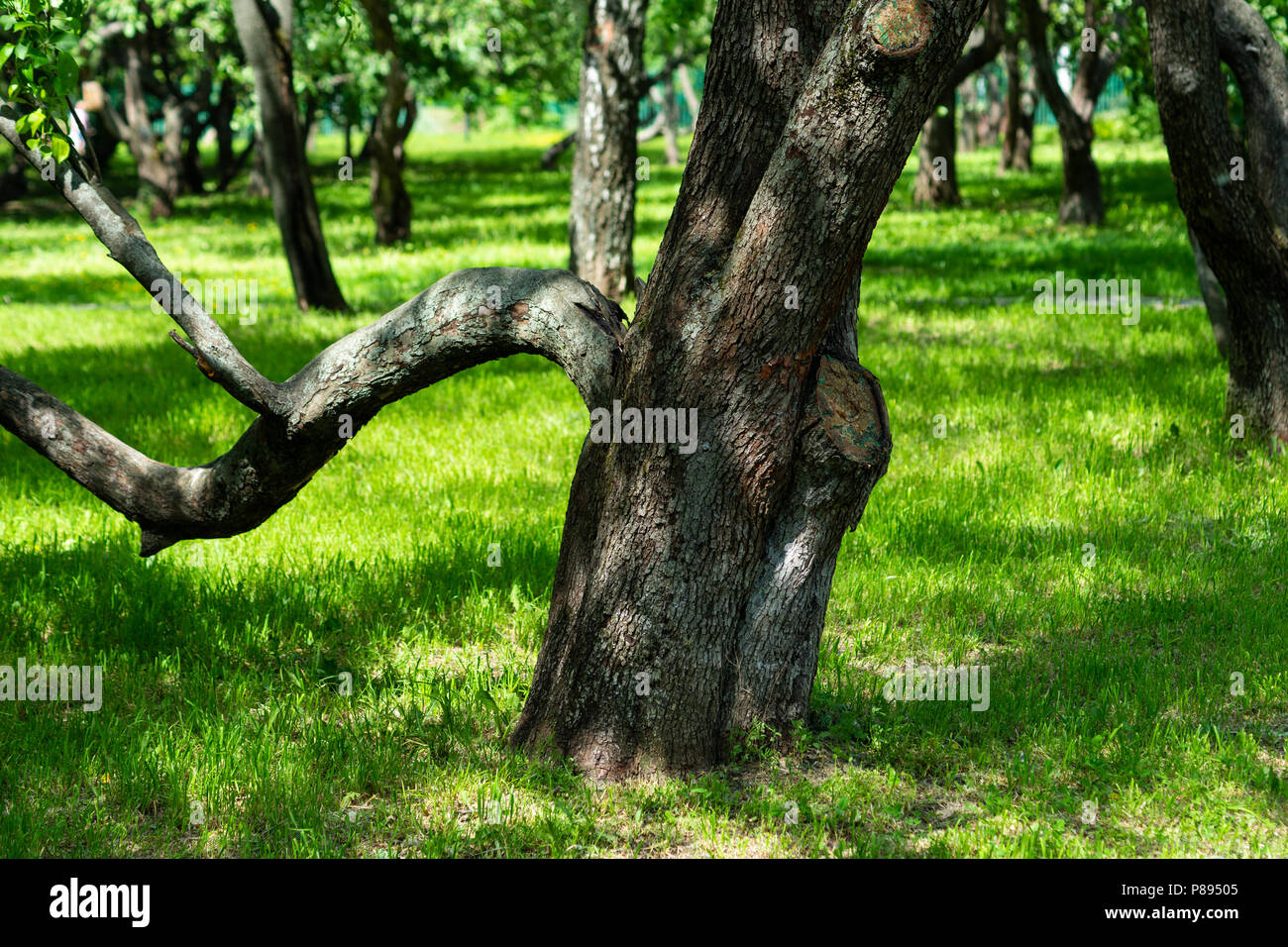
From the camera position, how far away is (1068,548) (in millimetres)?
5895

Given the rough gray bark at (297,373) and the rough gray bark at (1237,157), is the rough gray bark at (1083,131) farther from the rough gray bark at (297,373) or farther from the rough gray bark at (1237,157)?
the rough gray bark at (297,373)

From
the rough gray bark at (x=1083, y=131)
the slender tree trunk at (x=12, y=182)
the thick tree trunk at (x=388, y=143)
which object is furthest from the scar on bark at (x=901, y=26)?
the slender tree trunk at (x=12, y=182)

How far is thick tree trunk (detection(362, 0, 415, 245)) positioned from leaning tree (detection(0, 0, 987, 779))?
13121 mm

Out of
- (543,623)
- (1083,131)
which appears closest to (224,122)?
(1083,131)

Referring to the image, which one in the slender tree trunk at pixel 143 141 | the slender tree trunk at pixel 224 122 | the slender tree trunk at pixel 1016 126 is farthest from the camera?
the slender tree trunk at pixel 224 122

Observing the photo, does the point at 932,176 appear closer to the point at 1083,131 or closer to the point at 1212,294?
the point at 1083,131

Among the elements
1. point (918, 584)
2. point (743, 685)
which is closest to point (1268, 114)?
point (918, 584)

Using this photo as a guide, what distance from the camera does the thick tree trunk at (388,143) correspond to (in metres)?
16.2

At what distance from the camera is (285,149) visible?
39.4 ft

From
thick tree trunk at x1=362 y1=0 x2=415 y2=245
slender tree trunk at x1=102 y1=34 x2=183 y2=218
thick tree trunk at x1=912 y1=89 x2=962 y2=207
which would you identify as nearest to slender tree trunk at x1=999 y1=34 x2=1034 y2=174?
thick tree trunk at x1=912 y1=89 x2=962 y2=207

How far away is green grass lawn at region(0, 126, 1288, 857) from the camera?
12.2 feet

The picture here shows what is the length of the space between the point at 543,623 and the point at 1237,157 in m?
4.73
